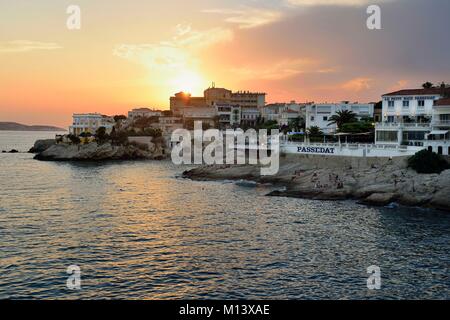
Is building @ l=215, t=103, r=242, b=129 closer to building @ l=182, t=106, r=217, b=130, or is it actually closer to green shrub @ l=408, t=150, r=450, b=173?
building @ l=182, t=106, r=217, b=130

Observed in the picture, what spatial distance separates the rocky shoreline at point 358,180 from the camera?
4506cm

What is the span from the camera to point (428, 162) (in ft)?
162

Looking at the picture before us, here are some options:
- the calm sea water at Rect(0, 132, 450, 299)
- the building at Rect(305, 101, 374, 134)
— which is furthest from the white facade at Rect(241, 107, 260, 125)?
the calm sea water at Rect(0, 132, 450, 299)

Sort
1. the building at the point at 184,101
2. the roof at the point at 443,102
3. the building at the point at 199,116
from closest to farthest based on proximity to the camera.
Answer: the roof at the point at 443,102, the building at the point at 199,116, the building at the point at 184,101

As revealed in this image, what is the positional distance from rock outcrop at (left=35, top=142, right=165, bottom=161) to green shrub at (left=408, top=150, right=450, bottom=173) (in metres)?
79.7

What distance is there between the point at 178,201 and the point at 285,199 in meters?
11.4

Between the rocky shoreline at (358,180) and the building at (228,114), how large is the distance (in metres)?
89.2

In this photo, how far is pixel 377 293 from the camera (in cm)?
2206

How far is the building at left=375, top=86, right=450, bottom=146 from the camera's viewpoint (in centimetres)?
6059

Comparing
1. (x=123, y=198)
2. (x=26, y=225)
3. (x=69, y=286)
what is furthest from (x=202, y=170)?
(x=69, y=286)

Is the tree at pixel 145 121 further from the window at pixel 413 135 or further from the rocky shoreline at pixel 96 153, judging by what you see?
the window at pixel 413 135

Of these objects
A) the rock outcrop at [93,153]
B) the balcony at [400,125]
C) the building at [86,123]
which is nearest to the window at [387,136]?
the balcony at [400,125]

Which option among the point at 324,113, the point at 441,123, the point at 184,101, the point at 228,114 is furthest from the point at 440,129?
the point at 184,101

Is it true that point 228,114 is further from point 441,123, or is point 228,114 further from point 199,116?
point 441,123
